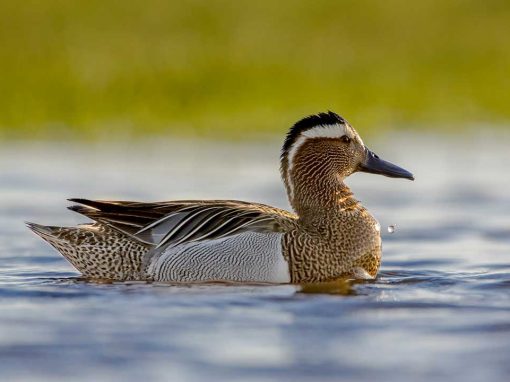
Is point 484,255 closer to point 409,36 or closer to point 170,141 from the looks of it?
point 170,141

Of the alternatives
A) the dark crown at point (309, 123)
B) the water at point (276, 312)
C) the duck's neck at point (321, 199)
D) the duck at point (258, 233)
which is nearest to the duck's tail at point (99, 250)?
the duck at point (258, 233)

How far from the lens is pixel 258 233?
8.70 meters

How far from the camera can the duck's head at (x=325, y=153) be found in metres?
9.15

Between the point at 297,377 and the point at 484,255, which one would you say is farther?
the point at 484,255

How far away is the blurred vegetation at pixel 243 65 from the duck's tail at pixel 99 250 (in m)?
7.59

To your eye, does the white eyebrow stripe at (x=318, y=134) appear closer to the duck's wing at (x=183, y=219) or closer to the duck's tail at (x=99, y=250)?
the duck's wing at (x=183, y=219)

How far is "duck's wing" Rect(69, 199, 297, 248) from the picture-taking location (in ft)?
28.8

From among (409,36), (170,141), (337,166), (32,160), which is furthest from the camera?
(409,36)

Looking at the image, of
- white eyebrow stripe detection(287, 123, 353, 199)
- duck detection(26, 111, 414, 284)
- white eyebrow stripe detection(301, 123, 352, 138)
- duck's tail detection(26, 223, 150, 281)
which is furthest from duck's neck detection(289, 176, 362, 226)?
duck's tail detection(26, 223, 150, 281)

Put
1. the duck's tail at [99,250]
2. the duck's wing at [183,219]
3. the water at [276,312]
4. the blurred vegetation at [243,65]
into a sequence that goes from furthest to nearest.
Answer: the blurred vegetation at [243,65]
the duck's tail at [99,250]
the duck's wing at [183,219]
the water at [276,312]

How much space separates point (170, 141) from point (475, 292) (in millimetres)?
8937

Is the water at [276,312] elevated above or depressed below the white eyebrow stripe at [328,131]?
below

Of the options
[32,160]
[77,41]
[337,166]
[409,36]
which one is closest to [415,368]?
[337,166]

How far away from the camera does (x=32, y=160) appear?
14.8 metres
